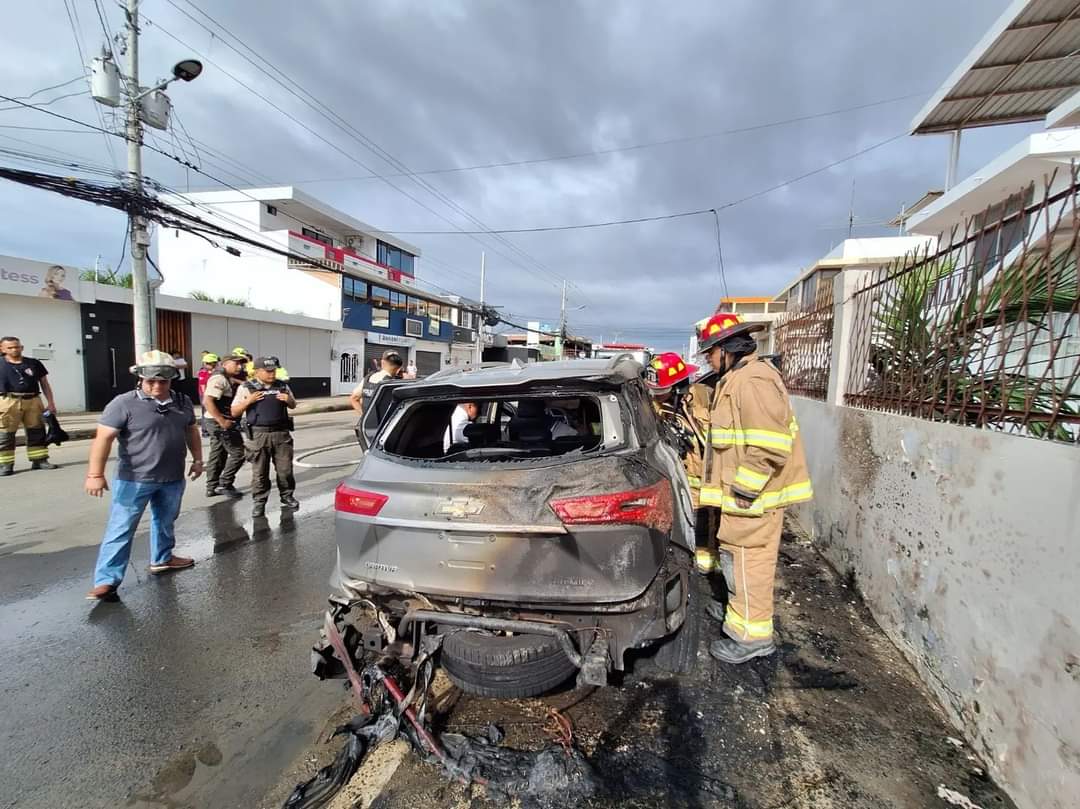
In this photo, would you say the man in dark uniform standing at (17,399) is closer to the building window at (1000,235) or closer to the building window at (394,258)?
the building window at (1000,235)

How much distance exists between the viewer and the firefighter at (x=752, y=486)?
2658 millimetres

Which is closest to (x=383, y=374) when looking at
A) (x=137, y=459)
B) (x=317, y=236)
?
(x=137, y=459)

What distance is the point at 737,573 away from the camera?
2.82 metres

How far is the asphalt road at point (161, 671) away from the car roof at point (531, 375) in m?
1.65

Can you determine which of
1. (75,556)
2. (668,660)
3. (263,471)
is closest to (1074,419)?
(668,660)

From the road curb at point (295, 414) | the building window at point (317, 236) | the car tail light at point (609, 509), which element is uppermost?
the building window at point (317, 236)

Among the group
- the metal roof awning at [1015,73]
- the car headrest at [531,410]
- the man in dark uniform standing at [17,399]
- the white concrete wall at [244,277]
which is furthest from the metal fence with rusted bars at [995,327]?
the white concrete wall at [244,277]

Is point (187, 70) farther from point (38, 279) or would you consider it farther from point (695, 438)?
point (695, 438)

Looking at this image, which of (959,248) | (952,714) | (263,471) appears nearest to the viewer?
(952,714)

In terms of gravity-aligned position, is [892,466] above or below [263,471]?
above

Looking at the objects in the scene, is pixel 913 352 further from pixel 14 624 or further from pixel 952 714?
pixel 14 624

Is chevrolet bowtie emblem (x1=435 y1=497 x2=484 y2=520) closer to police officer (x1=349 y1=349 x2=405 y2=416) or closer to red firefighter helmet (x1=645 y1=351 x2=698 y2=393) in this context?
police officer (x1=349 y1=349 x2=405 y2=416)

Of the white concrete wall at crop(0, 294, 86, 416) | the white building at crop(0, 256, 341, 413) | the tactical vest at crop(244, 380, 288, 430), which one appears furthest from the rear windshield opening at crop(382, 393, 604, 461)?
the white concrete wall at crop(0, 294, 86, 416)

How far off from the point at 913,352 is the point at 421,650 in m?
3.27
